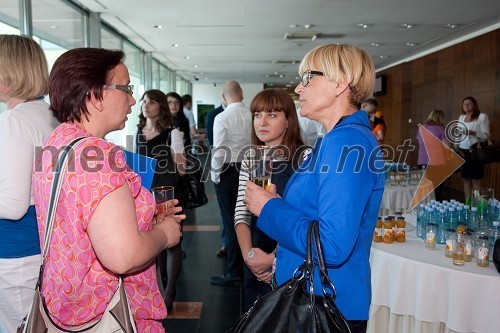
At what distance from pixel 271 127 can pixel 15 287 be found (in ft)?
4.58

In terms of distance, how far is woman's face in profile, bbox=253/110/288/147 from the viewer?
2223 millimetres

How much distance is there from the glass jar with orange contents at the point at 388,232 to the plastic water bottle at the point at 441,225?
10.7 inches

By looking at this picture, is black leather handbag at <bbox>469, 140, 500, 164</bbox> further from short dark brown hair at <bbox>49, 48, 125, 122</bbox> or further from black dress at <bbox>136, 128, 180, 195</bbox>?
short dark brown hair at <bbox>49, 48, 125, 122</bbox>

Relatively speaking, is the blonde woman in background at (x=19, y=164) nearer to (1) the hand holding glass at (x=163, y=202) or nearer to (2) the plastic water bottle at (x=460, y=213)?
(1) the hand holding glass at (x=163, y=202)

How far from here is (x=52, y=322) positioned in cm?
111

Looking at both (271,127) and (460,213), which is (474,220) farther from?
(271,127)

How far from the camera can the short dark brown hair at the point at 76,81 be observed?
1179 mm

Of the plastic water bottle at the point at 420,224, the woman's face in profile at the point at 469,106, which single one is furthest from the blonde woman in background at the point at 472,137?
the plastic water bottle at the point at 420,224

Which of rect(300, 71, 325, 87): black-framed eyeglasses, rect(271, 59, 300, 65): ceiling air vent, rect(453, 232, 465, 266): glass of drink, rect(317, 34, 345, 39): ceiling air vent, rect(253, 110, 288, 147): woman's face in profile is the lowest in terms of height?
rect(453, 232, 465, 266): glass of drink

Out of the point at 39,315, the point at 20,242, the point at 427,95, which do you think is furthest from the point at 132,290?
the point at 427,95

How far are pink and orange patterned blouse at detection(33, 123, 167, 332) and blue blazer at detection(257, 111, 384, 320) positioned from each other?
0.46 m

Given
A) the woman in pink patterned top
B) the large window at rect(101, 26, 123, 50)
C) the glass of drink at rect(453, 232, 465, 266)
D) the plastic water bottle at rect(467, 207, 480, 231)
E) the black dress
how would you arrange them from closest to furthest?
the woman in pink patterned top < the glass of drink at rect(453, 232, 465, 266) < the plastic water bottle at rect(467, 207, 480, 231) < the black dress < the large window at rect(101, 26, 123, 50)

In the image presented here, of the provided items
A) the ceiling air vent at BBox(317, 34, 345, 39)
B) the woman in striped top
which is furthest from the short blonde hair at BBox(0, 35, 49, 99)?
the ceiling air vent at BBox(317, 34, 345, 39)

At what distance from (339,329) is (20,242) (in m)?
1.31
